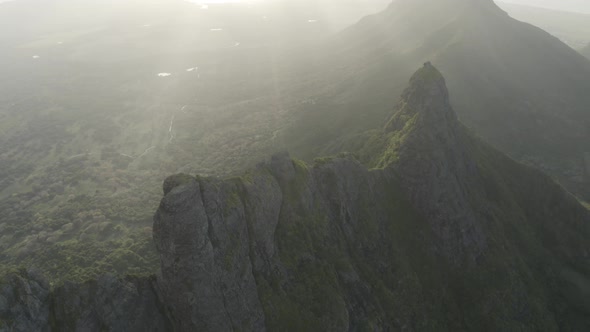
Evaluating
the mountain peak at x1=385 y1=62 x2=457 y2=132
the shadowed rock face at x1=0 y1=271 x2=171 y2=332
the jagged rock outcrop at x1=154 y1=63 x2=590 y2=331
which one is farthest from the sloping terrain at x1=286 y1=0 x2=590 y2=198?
the shadowed rock face at x1=0 y1=271 x2=171 y2=332

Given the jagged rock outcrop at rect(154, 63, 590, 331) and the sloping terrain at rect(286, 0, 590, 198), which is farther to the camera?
the sloping terrain at rect(286, 0, 590, 198)

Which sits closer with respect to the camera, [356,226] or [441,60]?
[356,226]

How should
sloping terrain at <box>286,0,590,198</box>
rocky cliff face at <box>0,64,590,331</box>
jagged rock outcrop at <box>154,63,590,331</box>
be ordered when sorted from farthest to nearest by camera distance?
sloping terrain at <box>286,0,590,198</box>
jagged rock outcrop at <box>154,63,590,331</box>
rocky cliff face at <box>0,64,590,331</box>

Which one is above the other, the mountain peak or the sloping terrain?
the mountain peak

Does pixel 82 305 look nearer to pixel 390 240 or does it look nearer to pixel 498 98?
pixel 390 240

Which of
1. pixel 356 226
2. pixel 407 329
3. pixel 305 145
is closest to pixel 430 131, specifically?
pixel 356 226

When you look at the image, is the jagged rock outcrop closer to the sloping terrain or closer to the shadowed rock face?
the shadowed rock face

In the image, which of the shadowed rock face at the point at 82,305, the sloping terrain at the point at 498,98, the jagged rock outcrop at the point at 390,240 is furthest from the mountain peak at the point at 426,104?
the shadowed rock face at the point at 82,305

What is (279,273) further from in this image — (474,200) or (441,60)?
(441,60)
